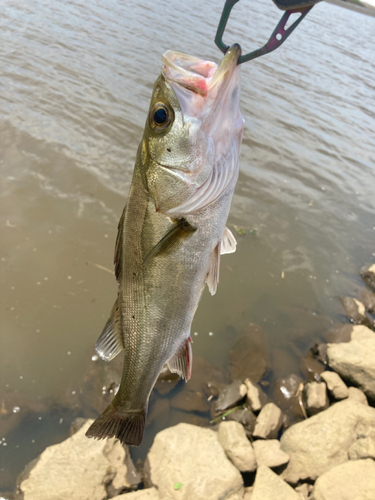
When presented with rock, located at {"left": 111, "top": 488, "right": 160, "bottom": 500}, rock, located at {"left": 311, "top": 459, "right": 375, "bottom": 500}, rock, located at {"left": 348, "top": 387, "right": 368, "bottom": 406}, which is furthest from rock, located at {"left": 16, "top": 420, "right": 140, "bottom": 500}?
rock, located at {"left": 348, "top": 387, "right": 368, "bottom": 406}

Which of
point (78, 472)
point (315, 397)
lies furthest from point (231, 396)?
point (78, 472)

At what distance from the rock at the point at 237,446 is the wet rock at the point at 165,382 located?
75 cm

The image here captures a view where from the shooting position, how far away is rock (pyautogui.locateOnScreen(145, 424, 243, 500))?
316 cm

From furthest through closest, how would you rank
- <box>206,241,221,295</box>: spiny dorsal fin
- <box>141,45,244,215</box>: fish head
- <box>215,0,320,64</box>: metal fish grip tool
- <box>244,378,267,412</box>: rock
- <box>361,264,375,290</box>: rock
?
<box>361,264,375,290</box>: rock, <box>244,378,267,412</box>: rock, <box>206,241,221,295</box>: spiny dorsal fin, <box>141,45,244,215</box>: fish head, <box>215,0,320,64</box>: metal fish grip tool

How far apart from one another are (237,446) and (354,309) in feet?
10.0

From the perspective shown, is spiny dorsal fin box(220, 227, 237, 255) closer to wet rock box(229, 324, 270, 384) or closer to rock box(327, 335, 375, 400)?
wet rock box(229, 324, 270, 384)

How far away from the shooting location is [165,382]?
13.7 ft

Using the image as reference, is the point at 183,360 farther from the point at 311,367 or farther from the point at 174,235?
the point at 311,367

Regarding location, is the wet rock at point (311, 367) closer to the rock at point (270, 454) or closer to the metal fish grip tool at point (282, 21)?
the rock at point (270, 454)

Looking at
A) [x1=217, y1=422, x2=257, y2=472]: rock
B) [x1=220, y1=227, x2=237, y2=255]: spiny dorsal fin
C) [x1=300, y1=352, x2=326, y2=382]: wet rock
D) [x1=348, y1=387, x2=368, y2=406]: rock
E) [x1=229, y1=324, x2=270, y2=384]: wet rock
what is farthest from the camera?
[x1=300, y1=352, x2=326, y2=382]: wet rock

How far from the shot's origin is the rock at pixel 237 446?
3453 mm

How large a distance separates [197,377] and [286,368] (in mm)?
1232

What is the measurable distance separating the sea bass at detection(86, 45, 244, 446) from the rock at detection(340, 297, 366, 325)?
13.8 feet

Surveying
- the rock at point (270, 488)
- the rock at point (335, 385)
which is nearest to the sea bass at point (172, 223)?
the rock at point (270, 488)
